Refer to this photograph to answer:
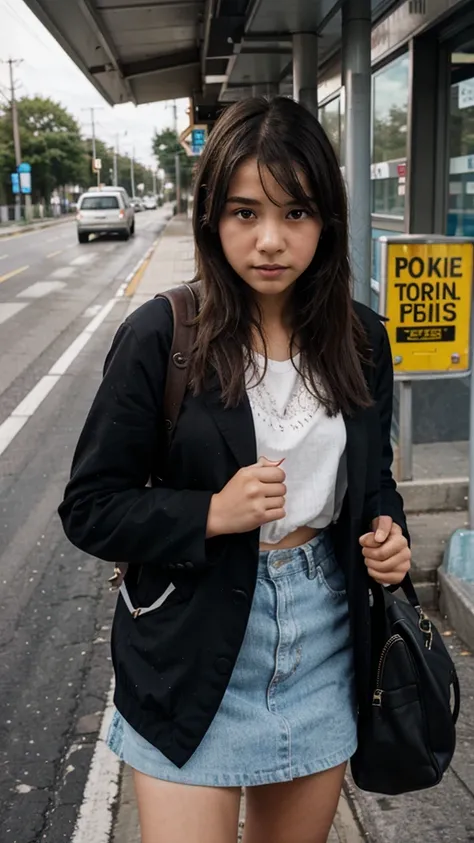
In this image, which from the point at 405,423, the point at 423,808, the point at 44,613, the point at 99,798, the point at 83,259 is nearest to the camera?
the point at 423,808

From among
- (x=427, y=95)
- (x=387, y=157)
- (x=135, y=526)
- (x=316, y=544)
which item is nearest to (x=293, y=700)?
(x=316, y=544)

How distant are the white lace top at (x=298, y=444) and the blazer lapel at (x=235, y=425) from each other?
0.04 m

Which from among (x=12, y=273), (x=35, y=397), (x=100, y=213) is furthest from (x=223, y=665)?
(x=100, y=213)

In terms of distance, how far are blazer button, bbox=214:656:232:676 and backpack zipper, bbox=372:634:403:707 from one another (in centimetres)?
30

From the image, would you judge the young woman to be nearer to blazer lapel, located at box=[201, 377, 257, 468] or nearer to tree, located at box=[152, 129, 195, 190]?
blazer lapel, located at box=[201, 377, 257, 468]

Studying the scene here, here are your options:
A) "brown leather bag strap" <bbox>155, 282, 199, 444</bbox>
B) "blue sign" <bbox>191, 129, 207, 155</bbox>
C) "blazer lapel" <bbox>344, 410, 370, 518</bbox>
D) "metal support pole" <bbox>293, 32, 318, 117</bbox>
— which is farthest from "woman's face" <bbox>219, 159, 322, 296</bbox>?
"blue sign" <bbox>191, 129, 207, 155</bbox>

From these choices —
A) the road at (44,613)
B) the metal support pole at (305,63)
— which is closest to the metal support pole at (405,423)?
the road at (44,613)

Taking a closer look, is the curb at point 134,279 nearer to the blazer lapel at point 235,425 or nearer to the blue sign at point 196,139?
the blue sign at point 196,139

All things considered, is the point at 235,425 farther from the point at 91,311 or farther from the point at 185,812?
the point at 91,311

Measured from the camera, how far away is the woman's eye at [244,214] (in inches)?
60.5

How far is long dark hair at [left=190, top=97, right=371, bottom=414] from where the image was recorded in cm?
151

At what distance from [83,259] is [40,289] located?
7307mm

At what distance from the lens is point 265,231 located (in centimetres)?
152

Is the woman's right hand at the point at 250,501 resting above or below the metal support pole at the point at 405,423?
above
